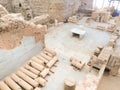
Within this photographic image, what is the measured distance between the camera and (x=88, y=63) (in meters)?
6.20

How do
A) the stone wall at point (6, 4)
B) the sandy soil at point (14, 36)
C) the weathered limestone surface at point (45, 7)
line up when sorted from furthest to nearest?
1. the stone wall at point (6, 4)
2. the weathered limestone surface at point (45, 7)
3. the sandy soil at point (14, 36)

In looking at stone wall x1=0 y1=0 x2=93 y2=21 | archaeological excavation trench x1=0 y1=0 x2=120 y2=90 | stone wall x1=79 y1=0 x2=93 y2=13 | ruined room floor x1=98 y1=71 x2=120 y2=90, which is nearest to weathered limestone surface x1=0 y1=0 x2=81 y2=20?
stone wall x1=0 y1=0 x2=93 y2=21

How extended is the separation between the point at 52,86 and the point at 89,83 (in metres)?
1.32

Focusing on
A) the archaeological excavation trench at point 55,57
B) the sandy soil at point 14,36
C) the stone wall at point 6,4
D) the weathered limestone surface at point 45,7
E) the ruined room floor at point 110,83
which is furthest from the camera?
the stone wall at point 6,4

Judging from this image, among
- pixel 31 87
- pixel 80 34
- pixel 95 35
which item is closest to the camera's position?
pixel 31 87

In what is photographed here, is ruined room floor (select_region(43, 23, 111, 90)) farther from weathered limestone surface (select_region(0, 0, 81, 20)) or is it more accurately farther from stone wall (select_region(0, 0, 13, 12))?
stone wall (select_region(0, 0, 13, 12))

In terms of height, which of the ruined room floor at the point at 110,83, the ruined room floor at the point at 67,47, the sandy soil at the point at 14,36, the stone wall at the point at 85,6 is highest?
the stone wall at the point at 85,6

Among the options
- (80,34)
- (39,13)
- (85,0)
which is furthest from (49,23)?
(85,0)

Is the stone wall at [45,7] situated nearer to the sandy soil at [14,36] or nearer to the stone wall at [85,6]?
the stone wall at [85,6]

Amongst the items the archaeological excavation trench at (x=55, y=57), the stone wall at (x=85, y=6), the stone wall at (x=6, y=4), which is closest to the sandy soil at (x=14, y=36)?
the archaeological excavation trench at (x=55, y=57)

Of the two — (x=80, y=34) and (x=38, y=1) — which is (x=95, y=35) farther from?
(x=38, y=1)

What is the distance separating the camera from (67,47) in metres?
7.57

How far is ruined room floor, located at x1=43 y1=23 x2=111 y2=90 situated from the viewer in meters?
5.51

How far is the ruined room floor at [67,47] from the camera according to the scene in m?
5.51
